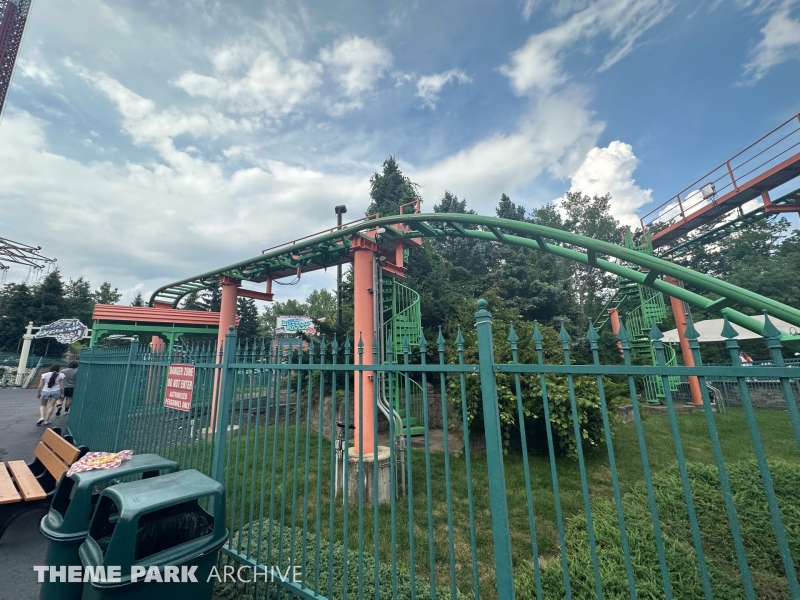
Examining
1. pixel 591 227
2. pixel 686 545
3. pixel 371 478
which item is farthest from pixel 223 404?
pixel 591 227

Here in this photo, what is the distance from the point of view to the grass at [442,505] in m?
2.95

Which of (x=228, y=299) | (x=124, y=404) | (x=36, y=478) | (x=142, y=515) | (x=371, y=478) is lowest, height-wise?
(x=371, y=478)

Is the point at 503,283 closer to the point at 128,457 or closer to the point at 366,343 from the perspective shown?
the point at 366,343

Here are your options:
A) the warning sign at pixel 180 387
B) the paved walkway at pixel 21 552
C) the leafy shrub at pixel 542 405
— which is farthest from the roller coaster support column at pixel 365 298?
the paved walkway at pixel 21 552

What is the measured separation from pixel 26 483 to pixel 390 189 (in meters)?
15.7

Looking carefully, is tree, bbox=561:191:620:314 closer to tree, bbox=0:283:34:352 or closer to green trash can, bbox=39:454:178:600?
green trash can, bbox=39:454:178:600

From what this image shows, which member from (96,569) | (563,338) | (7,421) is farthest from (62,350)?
(563,338)

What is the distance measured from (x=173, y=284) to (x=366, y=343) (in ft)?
30.0

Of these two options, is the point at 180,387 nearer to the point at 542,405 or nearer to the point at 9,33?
the point at 542,405

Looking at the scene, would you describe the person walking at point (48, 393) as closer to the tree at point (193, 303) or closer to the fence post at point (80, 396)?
the fence post at point (80, 396)

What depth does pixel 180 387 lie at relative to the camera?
413cm

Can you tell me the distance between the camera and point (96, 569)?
7.11 ft

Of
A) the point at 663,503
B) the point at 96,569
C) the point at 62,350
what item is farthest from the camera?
the point at 62,350

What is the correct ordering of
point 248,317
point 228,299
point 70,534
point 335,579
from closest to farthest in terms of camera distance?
point 70,534
point 335,579
point 228,299
point 248,317
